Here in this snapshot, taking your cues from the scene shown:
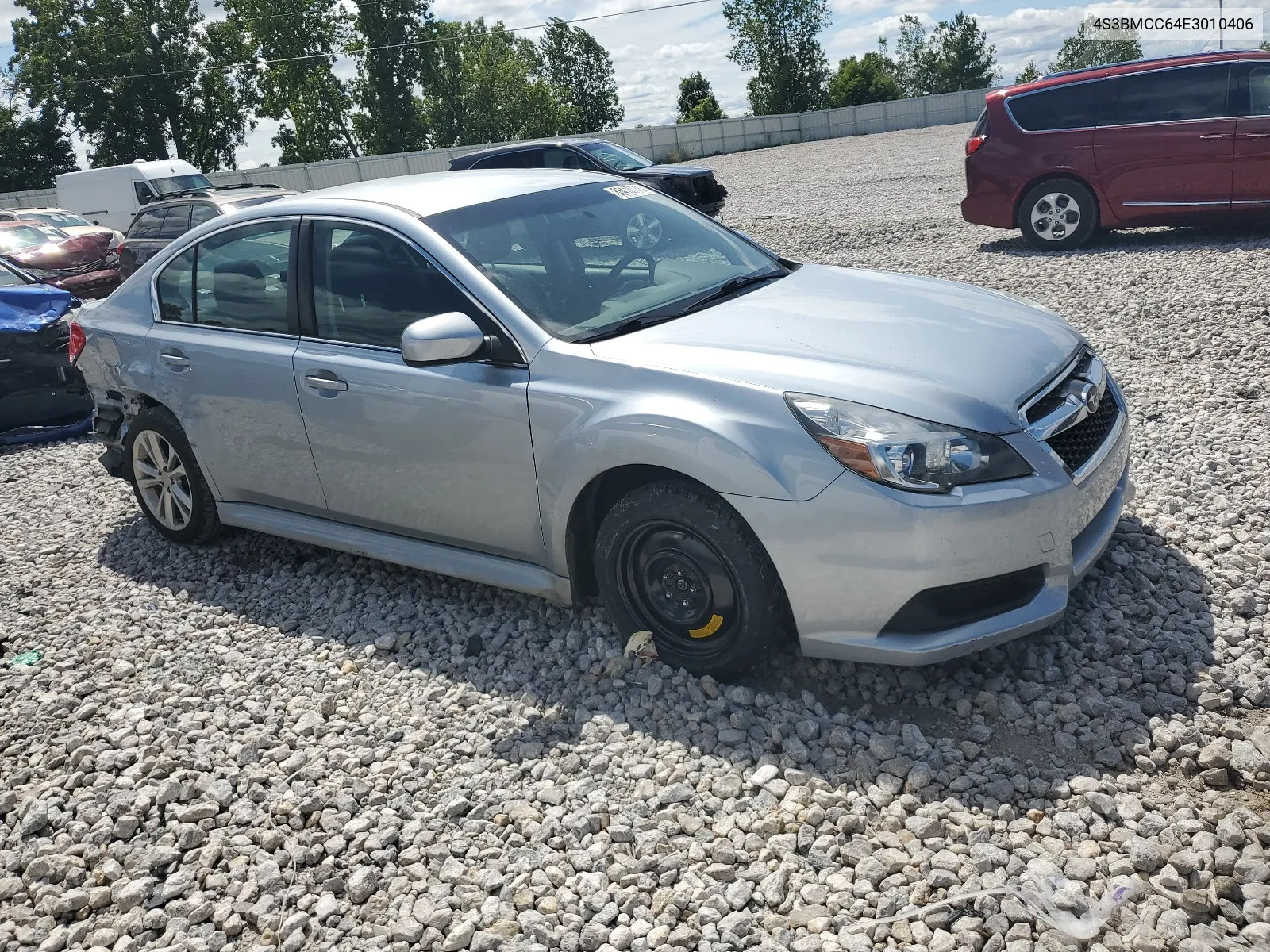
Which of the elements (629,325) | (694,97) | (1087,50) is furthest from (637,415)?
(1087,50)

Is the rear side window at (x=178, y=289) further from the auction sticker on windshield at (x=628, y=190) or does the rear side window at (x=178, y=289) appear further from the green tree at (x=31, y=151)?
the green tree at (x=31, y=151)

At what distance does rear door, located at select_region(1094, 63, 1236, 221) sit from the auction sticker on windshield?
7.52 metres

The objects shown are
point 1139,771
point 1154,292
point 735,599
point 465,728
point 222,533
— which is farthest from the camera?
point 1154,292

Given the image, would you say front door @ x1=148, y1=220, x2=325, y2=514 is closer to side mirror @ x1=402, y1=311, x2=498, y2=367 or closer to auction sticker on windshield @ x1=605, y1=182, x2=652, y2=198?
side mirror @ x1=402, y1=311, x2=498, y2=367

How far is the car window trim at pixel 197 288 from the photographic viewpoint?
15.3 feet

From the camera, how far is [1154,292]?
8859 millimetres

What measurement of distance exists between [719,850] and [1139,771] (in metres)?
1.24

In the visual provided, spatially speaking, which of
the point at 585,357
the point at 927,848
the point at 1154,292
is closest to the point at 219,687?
the point at 585,357

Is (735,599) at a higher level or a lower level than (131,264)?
lower

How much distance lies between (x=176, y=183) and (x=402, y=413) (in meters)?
26.0

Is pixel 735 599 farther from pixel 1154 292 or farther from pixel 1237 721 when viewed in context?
pixel 1154 292

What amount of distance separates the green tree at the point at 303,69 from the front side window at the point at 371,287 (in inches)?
2696

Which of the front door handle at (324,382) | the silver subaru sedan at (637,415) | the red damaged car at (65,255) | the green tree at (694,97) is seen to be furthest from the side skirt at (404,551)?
the green tree at (694,97)

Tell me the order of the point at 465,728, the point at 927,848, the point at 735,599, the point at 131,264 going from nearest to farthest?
the point at 927,848 → the point at 735,599 → the point at 465,728 → the point at 131,264
